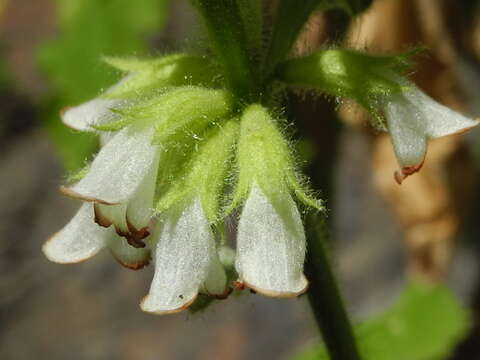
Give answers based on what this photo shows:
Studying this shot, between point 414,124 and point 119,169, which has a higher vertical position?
point 119,169

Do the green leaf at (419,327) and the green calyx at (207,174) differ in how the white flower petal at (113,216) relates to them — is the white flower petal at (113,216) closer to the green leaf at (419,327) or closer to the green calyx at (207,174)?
the green calyx at (207,174)

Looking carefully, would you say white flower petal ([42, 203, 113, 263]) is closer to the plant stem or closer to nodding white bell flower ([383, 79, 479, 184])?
the plant stem

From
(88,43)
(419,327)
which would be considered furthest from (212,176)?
(419,327)

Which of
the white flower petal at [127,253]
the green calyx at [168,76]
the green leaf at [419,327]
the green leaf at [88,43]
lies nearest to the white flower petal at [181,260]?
the white flower petal at [127,253]

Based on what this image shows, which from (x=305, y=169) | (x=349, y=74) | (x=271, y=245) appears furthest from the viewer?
(x=305, y=169)

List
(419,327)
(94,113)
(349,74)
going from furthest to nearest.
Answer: (419,327), (94,113), (349,74)

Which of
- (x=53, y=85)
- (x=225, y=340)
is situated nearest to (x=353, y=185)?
(x=225, y=340)

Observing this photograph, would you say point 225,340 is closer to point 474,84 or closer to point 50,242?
point 474,84

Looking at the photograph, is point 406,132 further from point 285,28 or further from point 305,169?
point 305,169
